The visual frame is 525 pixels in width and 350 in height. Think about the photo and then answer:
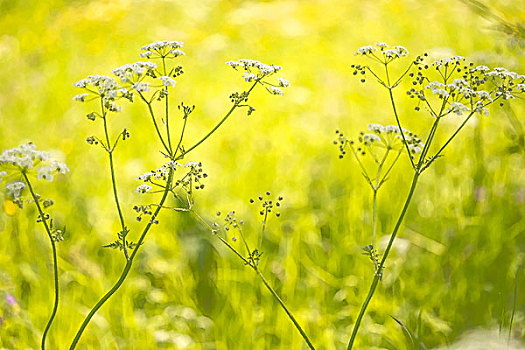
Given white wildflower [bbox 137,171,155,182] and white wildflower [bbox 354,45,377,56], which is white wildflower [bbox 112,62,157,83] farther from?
white wildflower [bbox 354,45,377,56]

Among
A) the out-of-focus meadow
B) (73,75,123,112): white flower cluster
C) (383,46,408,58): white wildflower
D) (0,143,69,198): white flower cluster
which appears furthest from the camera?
the out-of-focus meadow

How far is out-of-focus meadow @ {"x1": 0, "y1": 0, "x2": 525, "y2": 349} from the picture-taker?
228cm

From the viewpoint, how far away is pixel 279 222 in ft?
9.02

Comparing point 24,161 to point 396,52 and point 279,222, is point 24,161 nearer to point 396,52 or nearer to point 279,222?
point 396,52

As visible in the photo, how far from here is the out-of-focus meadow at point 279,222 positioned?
228cm

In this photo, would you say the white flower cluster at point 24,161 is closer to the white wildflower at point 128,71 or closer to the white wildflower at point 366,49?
the white wildflower at point 128,71

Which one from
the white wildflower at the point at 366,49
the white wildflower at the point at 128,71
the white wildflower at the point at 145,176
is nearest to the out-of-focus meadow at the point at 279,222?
the white wildflower at the point at 145,176

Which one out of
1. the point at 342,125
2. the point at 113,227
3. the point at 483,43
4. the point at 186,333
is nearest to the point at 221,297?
the point at 186,333

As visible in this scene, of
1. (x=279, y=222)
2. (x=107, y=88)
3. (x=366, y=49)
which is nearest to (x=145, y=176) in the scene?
(x=107, y=88)

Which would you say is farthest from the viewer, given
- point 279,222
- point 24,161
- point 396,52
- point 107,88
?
point 279,222

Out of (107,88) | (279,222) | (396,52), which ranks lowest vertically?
(279,222)

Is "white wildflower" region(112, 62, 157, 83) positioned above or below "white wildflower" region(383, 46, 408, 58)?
below

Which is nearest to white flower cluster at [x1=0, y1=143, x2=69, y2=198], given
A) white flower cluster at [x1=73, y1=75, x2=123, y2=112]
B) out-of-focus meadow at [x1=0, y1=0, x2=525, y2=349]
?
white flower cluster at [x1=73, y1=75, x2=123, y2=112]

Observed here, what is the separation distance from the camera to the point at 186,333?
2.24 metres
